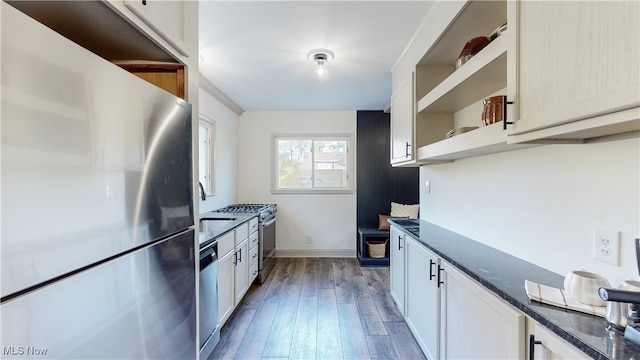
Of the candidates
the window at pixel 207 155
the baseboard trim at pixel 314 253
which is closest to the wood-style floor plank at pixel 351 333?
the baseboard trim at pixel 314 253

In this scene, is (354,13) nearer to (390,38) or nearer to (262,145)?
(390,38)

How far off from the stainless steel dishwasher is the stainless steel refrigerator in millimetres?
778

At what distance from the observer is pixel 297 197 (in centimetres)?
464

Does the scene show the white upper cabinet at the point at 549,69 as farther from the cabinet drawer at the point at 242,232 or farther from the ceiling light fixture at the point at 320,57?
the cabinet drawer at the point at 242,232

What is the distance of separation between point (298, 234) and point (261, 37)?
3.22m

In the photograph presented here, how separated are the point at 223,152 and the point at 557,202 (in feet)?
12.4

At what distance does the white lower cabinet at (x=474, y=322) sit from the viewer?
3.28 ft

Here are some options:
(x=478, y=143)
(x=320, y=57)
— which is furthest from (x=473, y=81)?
(x=320, y=57)

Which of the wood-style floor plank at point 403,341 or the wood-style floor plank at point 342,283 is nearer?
the wood-style floor plank at point 403,341

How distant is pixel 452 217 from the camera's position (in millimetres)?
2180

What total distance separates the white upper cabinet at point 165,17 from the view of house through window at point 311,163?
3.48 metres

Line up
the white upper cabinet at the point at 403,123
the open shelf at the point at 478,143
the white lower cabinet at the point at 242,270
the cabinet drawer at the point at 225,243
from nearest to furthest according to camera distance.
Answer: the open shelf at the point at 478,143 < the cabinet drawer at the point at 225,243 < the white upper cabinet at the point at 403,123 < the white lower cabinet at the point at 242,270

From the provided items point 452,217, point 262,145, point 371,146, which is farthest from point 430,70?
point 262,145

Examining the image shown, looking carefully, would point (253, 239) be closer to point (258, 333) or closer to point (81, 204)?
point (258, 333)
